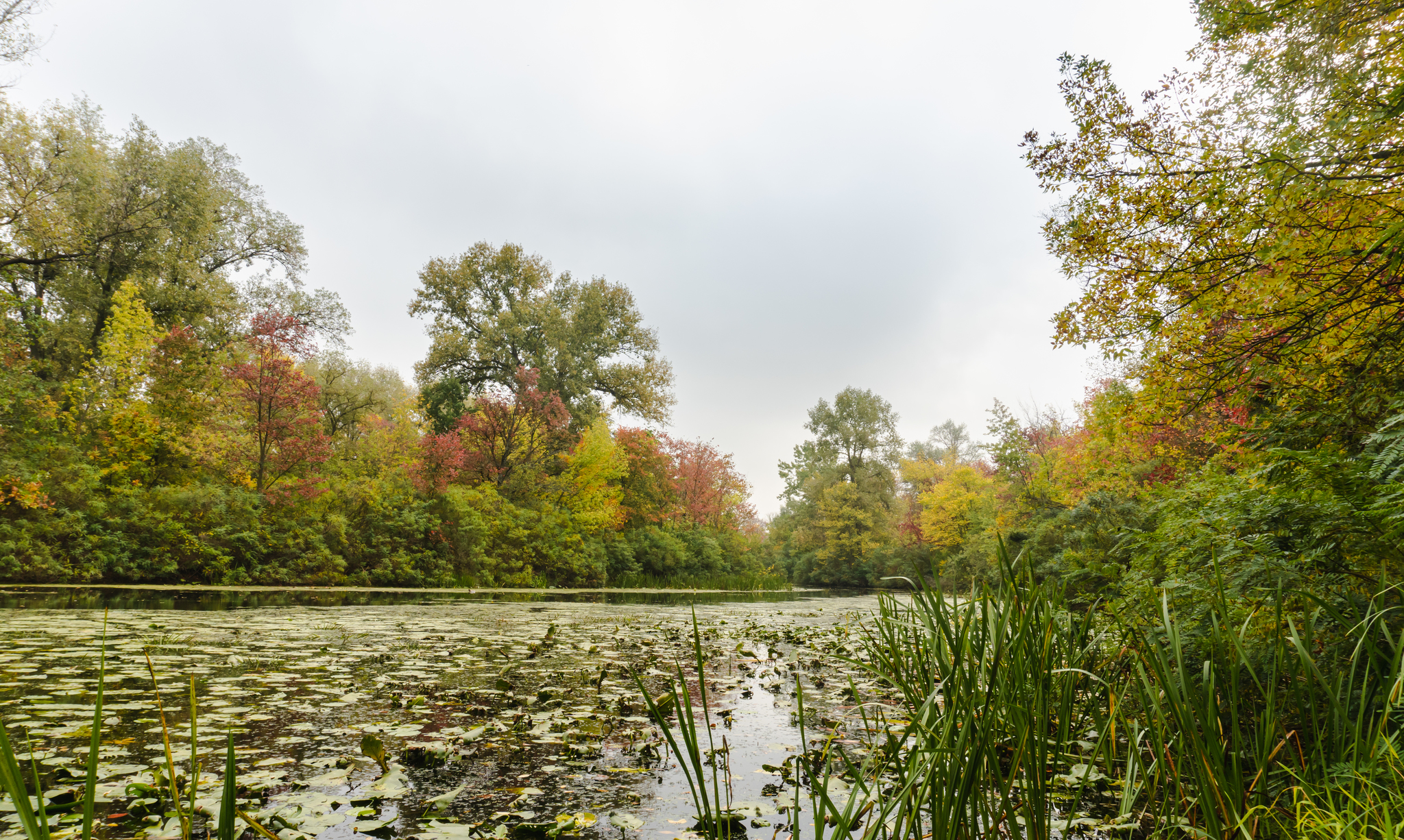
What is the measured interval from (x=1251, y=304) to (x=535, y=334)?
2099cm

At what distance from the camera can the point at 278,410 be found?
13.7 meters

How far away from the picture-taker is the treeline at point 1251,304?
8.87 ft

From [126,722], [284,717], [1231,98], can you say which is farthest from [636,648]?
[1231,98]

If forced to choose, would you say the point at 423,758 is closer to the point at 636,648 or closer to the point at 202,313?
the point at 636,648

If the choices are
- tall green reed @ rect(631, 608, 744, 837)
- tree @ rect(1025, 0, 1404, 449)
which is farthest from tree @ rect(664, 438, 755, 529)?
tall green reed @ rect(631, 608, 744, 837)

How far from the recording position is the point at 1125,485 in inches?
393

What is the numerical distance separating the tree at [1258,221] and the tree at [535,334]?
1828 centimetres

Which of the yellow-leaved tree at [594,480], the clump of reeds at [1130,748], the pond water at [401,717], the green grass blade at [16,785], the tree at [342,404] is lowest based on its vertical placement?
the pond water at [401,717]

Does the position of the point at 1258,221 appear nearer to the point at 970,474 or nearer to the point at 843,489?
the point at 970,474

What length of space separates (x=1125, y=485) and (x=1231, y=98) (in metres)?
5.81

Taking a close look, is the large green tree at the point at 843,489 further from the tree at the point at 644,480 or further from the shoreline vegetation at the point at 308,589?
the shoreline vegetation at the point at 308,589

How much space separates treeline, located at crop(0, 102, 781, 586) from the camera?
35.9 ft

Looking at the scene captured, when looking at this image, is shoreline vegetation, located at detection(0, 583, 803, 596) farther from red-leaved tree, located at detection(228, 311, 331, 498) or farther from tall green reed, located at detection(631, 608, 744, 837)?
tall green reed, located at detection(631, 608, 744, 837)

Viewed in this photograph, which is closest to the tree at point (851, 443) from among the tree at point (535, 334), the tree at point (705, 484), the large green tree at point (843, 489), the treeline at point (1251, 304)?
the large green tree at point (843, 489)
